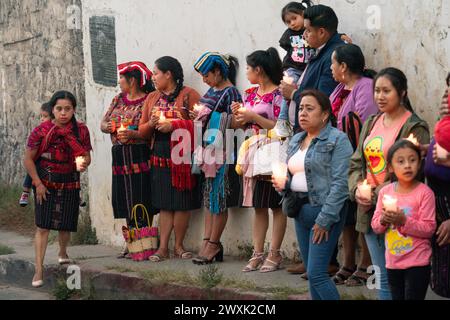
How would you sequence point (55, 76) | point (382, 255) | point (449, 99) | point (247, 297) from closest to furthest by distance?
point (449, 99) → point (382, 255) → point (247, 297) → point (55, 76)

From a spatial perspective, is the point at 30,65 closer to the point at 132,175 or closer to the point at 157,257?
the point at 132,175

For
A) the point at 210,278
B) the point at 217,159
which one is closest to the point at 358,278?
the point at 210,278

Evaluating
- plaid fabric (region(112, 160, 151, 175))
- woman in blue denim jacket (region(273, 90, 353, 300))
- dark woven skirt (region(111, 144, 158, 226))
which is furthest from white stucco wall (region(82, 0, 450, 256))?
woman in blue denim jacket (region(273, 90, 353, 300))

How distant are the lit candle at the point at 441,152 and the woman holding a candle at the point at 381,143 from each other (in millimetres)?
494

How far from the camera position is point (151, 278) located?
882 cm

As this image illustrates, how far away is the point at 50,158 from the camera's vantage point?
9602mm

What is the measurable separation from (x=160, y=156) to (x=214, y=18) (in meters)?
1.36

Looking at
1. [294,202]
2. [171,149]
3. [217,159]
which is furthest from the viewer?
[171,149]

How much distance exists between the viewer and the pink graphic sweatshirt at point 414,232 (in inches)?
247

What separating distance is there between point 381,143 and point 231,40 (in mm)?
3087
